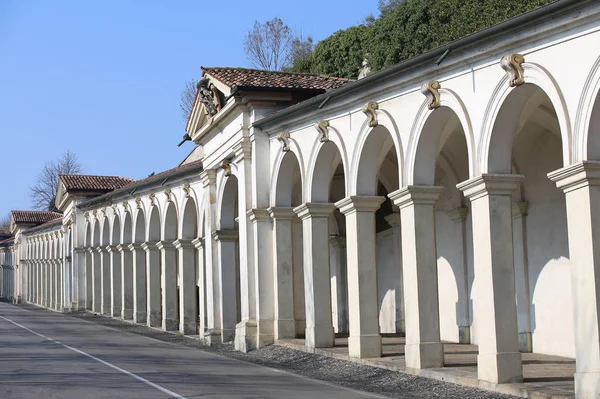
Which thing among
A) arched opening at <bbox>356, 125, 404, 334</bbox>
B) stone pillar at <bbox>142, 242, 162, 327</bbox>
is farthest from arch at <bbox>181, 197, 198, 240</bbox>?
arched opening at <bbox>356, 125, 404, 334</bbox>

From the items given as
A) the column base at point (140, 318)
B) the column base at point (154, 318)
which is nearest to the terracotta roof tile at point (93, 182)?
the column base at point (140, 318)

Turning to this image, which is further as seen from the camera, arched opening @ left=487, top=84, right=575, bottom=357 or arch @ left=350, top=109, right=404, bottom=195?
arch @ left=350, top=109, right=404, bottom=195

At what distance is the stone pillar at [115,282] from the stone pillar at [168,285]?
8022mm

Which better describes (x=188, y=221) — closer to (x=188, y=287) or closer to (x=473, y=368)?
(x=188, y=287)

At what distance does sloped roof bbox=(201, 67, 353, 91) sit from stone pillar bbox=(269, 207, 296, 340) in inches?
119

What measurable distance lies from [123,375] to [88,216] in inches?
1191

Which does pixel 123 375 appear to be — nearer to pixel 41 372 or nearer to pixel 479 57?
pixel 41 372

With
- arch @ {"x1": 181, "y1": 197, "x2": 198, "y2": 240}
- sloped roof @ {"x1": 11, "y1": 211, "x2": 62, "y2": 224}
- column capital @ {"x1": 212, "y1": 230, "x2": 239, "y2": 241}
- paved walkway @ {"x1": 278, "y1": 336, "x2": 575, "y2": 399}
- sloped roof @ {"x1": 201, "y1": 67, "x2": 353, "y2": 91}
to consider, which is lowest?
paved walkway @ {"x1": 278, "y1": 336, "x2": 575, "y2": 399}

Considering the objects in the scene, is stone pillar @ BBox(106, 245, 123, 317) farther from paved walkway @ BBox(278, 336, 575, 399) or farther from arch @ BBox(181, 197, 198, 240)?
paved walkway @ BBox(278, 336, 575, 399)

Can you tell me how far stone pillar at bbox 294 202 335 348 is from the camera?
66.2 ft

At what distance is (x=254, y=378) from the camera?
1659 cm

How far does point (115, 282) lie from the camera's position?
41.0m

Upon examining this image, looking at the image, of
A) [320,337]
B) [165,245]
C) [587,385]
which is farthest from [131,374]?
[165,245]

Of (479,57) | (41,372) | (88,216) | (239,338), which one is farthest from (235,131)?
(88,216)
